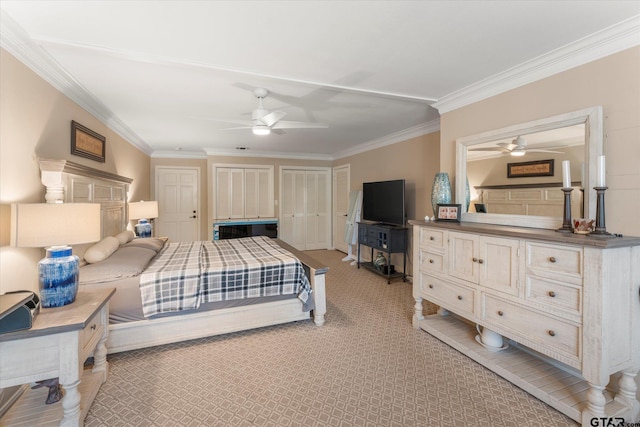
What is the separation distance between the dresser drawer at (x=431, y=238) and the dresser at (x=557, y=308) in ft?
0.23

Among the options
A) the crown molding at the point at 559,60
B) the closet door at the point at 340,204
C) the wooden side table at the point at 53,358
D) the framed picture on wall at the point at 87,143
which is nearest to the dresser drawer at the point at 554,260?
the crown molding at the point at 559,60

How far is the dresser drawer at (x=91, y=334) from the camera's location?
64.3 inches

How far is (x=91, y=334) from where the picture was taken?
1798 mm

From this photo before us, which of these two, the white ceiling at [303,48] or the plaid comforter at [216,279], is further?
the plaid comforter at [216,279]

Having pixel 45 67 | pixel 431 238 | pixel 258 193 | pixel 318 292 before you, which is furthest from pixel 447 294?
pixel 258 193

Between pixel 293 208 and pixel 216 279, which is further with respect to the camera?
pixel 293 208

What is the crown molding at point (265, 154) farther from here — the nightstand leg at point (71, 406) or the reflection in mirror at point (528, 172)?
the nightstand leg at point (71, 406)

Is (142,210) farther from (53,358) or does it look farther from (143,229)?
(53,358)

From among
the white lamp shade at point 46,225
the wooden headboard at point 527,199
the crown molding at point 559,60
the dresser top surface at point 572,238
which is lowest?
the dresser top surface at point 572,238

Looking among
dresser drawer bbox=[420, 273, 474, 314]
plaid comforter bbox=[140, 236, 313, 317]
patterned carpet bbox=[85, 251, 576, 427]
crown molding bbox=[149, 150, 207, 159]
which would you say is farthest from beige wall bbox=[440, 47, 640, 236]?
crown molding bbox=[149, 150, 207, 159]

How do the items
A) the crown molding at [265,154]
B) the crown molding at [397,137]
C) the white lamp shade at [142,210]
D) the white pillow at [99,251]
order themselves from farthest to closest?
the crown molding at [265,154]
the white lamp shade at [142,210]
the crown molding at [397,137]
the white pillow at [99,251]

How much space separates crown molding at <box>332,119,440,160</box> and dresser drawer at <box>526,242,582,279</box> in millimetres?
2489

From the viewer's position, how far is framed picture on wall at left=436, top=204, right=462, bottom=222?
277cm

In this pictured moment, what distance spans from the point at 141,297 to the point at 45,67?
190cm
